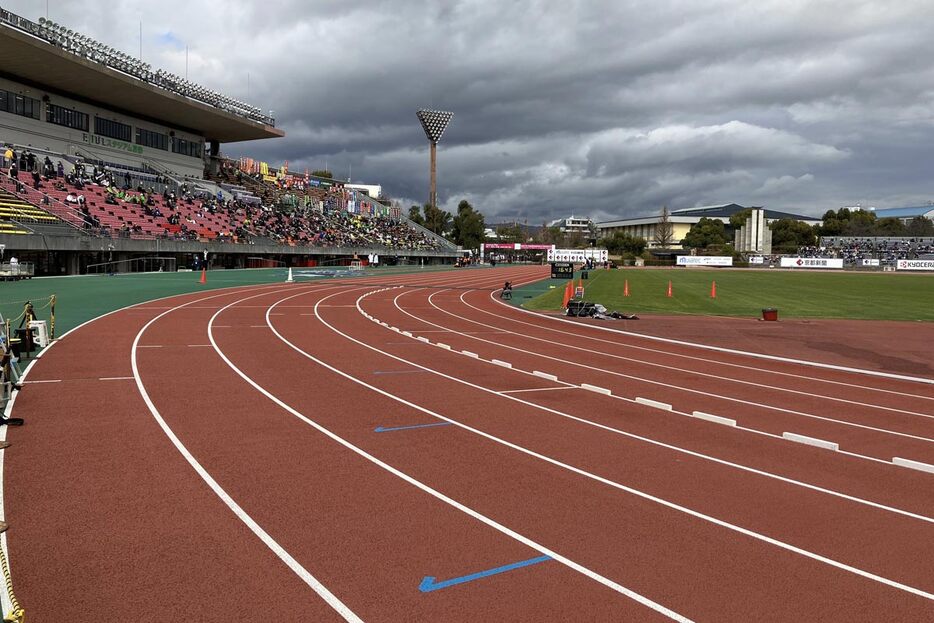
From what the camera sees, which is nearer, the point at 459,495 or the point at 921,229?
the point at 459,495

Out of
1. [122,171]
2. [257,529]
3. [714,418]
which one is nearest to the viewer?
[257,529]

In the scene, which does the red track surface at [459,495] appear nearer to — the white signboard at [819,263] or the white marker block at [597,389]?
the white marker block at [597,389]

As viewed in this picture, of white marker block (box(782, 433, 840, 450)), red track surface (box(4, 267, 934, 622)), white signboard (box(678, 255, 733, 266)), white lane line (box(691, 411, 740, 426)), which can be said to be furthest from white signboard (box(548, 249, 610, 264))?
white marker block (box(782, 433, 840, 450))

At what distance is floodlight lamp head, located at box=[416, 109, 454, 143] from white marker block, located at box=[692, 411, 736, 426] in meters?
136

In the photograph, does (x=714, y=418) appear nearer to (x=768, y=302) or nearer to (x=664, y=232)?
(x=768, y=302)

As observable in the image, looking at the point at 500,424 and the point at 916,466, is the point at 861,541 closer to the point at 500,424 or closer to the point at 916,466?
the point at 916,466

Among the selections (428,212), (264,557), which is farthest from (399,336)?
(428,212)

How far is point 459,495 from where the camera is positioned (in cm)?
635

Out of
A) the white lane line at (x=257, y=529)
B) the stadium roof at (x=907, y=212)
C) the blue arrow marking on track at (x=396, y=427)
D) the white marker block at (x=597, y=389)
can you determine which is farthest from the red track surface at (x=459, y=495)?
the stadium roof at (x=907, y=212)

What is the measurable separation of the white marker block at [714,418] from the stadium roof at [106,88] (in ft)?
163

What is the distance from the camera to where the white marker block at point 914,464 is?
24.2 feet

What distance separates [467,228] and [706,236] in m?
52.7

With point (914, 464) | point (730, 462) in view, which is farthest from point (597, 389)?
point (914, 464)

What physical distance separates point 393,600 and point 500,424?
485 centimetres
